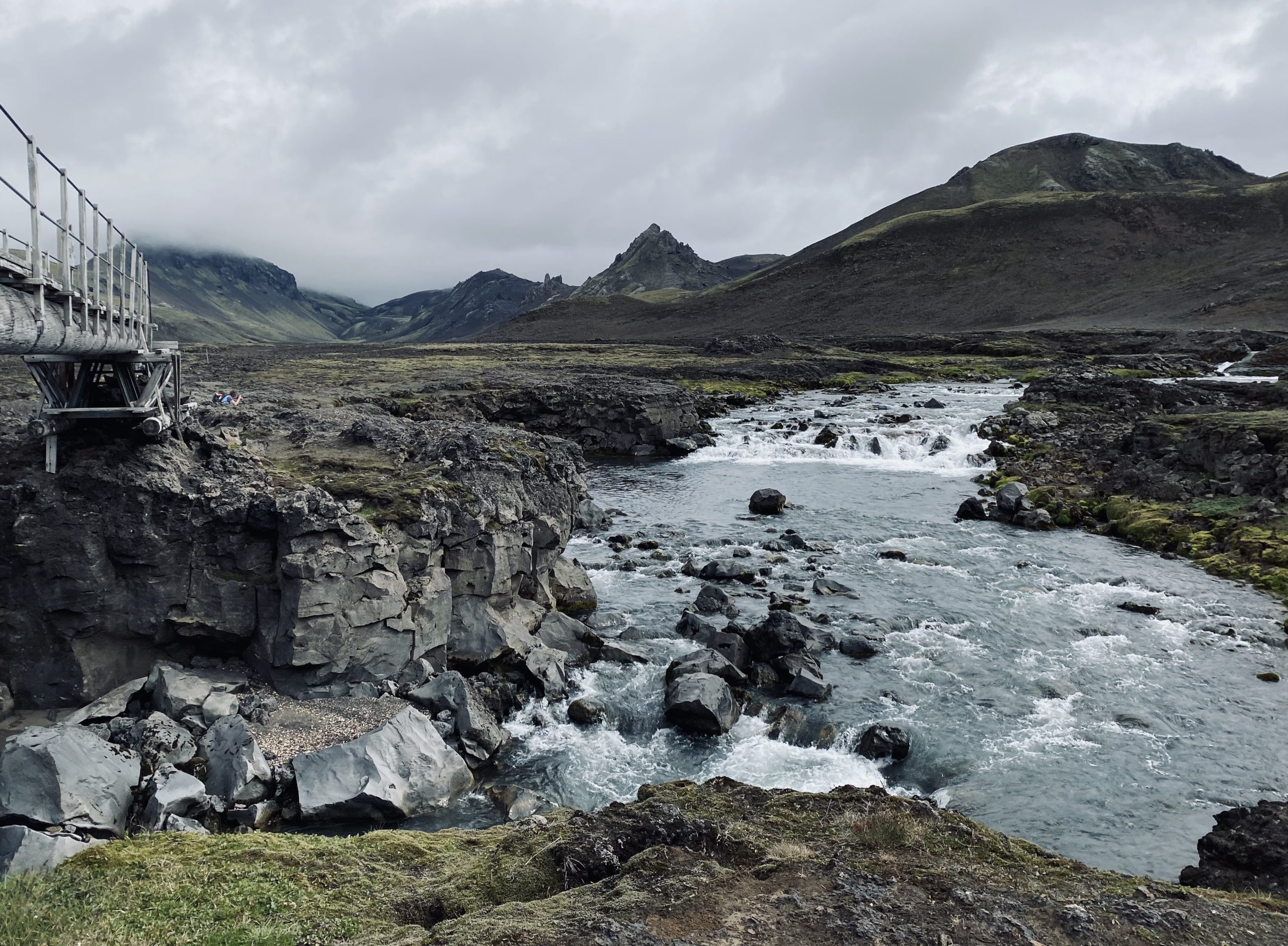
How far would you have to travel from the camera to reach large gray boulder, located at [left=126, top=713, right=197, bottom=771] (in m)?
16.5

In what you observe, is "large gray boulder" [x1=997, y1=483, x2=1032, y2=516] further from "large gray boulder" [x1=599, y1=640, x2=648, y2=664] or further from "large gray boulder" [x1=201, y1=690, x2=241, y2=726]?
"large gray boulder" [x1=201, y1=690, x2=241, y2=726]

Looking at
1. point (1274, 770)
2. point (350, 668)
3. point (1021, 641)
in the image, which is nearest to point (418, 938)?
point (350, 668)

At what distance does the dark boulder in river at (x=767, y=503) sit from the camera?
46156 mm

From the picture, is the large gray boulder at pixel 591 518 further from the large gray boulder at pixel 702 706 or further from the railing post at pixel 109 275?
the railing post at pixel 109 275

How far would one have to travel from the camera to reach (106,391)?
2105 centimetres

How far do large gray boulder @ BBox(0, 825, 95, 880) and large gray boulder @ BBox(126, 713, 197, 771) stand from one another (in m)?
3.78

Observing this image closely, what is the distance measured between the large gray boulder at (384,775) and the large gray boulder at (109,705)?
5027mm

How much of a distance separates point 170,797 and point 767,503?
1403 inches

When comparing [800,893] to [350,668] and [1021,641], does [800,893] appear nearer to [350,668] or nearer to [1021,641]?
[350,668]

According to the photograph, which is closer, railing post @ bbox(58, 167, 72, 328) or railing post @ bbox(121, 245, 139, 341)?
railing post @ bbox(58, 167, 72, 328)

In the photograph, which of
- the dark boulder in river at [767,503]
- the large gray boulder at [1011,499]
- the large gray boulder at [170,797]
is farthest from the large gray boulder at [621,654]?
the large gray boulder at [1011,499]

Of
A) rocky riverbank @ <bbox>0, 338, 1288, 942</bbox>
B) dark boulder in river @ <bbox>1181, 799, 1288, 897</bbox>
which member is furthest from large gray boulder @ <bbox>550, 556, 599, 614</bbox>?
dark boulder in river @ <bbox>1181, 799, 1288, 897</bbox>

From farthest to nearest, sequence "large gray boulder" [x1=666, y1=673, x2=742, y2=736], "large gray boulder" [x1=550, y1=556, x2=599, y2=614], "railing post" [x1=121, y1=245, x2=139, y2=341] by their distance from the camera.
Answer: "large gray boulder" [x1=550, y1=556, x2=599, y2=614]
"large gray boulder" [x1=666, y1=673, x2=742, y2=736]
"railing post" [x1=121, y1=245, x2=139, y2=341]

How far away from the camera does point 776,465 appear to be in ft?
202
